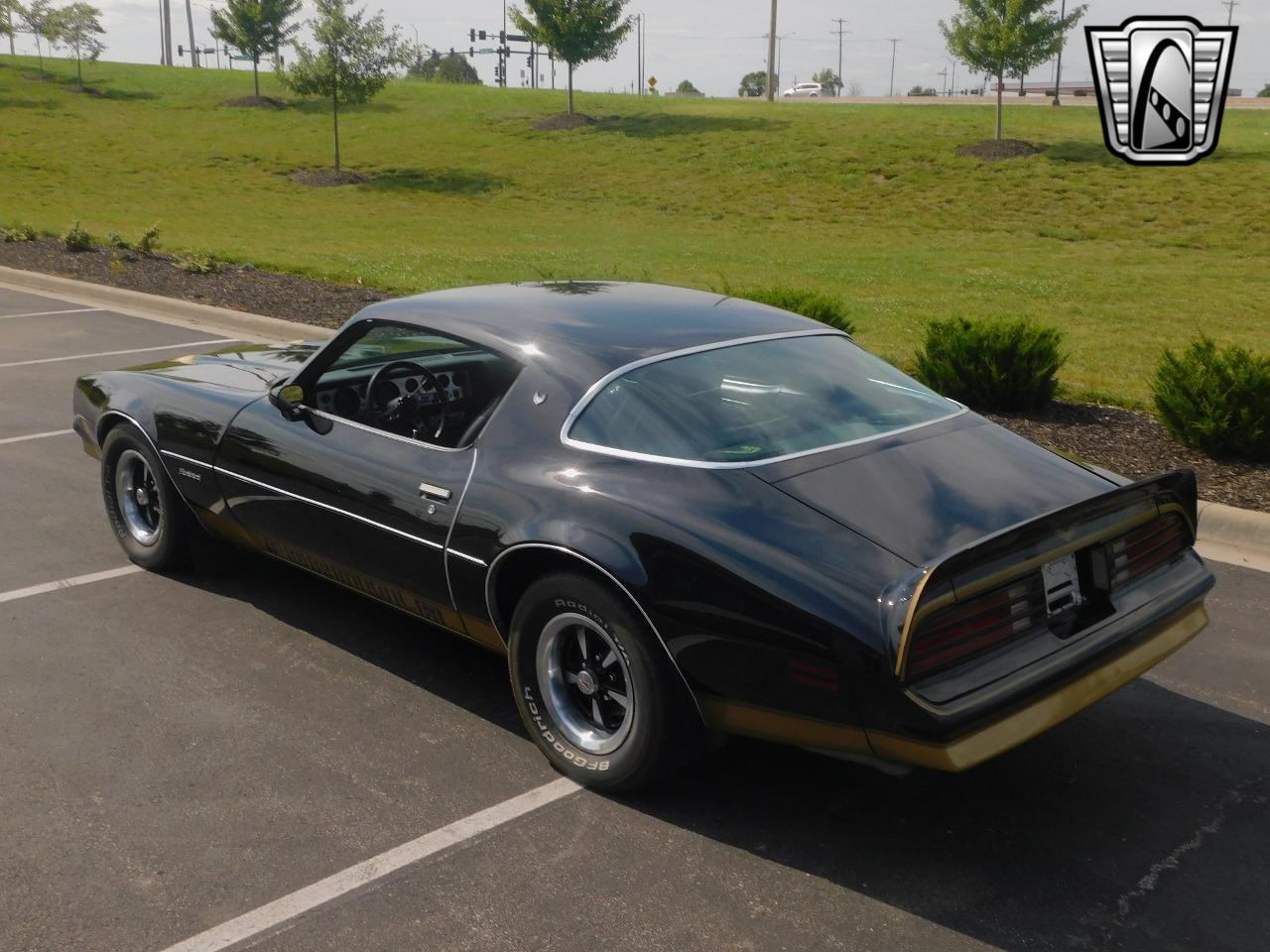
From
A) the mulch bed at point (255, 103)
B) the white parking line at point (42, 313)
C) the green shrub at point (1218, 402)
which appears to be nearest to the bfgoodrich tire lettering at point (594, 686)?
the green shrub at point (1218, 402)

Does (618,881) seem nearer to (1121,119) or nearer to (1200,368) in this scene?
(1200,368)

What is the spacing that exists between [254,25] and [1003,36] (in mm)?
28612

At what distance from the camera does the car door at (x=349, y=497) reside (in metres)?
4.56

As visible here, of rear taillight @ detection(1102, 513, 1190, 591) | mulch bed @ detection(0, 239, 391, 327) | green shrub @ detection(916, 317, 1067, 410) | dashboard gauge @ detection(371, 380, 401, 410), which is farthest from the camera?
mulch bed @ detection(0, 239, 391, 327)

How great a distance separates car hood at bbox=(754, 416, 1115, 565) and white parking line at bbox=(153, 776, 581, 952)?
1258 millimetres

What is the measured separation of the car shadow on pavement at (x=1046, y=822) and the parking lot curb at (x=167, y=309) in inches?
357

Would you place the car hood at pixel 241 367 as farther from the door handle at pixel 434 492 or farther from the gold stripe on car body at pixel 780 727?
the gold stripe on car body at pixel 780 727

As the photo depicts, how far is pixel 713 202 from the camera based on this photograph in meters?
33.6

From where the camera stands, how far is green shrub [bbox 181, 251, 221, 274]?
17219 mm

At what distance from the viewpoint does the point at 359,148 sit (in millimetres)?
43688

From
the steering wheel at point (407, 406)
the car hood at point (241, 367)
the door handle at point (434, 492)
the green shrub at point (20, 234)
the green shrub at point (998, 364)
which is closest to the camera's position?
the door handle at point (434, 492)

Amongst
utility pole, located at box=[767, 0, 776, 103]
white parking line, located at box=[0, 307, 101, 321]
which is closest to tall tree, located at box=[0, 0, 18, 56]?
utility pole, located at box=[767, 0, 776, 103]

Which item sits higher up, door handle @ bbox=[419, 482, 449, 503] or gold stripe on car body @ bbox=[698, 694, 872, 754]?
door handle @ bbox=[419, 482, 449, 503]

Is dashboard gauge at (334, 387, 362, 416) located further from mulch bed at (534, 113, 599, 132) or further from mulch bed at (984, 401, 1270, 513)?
mulch bed at (534, 113, 599, 132)
